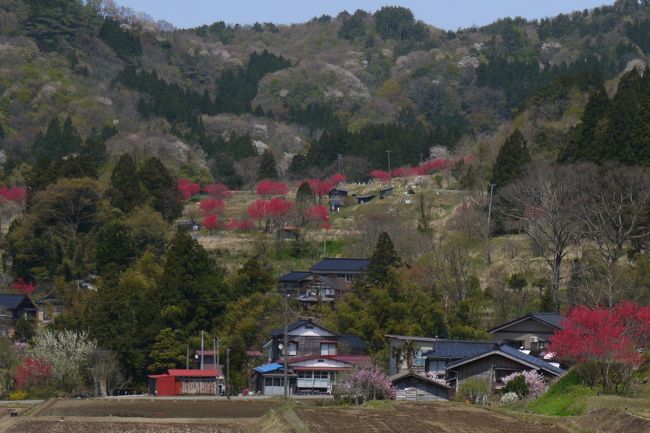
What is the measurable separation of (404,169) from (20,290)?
30884 millimetres

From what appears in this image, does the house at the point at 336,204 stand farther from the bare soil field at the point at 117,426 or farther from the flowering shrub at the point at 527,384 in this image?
the bare soil field at the point at 117,426

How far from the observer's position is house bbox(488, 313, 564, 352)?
150 ft

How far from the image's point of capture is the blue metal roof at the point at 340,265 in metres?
59.7

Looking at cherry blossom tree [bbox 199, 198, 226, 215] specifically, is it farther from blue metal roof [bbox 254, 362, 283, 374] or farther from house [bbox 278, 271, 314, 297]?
blue metal roof [bbox 254, 362, 283, 374]

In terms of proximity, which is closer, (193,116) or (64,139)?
(64,139)

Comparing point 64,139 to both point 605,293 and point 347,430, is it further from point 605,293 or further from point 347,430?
point 347,430

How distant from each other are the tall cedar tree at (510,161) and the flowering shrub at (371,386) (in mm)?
22284

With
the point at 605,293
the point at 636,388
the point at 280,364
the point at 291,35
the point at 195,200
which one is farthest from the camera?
the point at 291,35

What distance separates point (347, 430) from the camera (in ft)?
93.2

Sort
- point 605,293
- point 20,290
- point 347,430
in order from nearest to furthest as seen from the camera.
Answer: point 347,430 < point 605,293 < point 20,290

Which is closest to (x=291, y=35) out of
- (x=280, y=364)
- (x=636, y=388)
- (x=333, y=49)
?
(x=333, y=49)

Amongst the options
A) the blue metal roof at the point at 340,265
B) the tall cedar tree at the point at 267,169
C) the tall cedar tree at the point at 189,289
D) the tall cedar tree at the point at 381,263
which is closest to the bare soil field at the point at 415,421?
the tall cedar tree at the point at 189,289

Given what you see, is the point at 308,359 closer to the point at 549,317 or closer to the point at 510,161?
the point at 549,317

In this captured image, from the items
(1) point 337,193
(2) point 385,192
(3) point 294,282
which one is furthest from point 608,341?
(1) point 337,193
